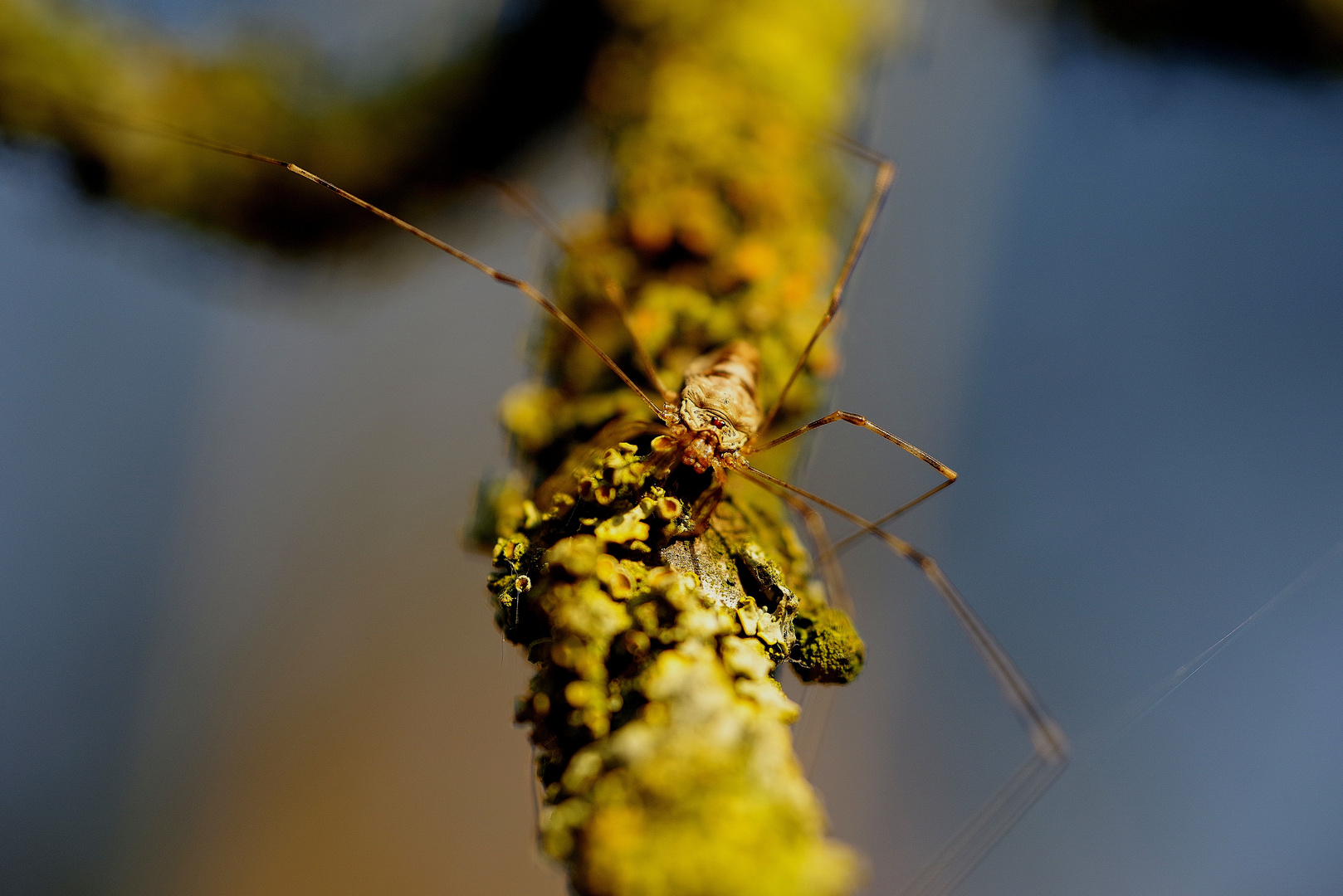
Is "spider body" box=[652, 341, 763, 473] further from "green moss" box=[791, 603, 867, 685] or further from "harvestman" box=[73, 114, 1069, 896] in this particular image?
"green moss" box=[791, 603, 867, 685]

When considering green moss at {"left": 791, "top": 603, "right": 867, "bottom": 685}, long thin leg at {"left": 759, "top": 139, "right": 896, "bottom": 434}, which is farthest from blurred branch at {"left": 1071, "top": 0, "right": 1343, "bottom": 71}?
green moss at {"left": 791, "top": 603, "right": 867, "bottom": 685}

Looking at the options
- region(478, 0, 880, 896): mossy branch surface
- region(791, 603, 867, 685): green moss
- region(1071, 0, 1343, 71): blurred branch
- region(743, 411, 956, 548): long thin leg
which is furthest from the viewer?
region(1071, 0, 1343, 71): blurred branch

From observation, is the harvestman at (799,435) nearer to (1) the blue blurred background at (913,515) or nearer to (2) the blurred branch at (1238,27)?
(1) the blue blurred background at (913,515)

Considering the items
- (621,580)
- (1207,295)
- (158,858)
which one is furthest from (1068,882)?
(158,858)

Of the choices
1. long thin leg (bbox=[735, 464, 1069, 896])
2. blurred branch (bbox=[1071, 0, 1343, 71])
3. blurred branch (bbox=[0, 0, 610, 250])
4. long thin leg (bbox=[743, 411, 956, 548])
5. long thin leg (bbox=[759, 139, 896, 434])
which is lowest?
long thin leg (bbox=[735, 464, 1069, 896])

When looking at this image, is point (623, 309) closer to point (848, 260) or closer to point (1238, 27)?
point (848, 260)

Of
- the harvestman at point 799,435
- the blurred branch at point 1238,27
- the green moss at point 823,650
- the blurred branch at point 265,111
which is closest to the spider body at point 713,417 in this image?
the harvestman at point 799,435

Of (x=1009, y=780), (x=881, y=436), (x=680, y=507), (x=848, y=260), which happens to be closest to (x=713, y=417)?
(x=680, y=507)

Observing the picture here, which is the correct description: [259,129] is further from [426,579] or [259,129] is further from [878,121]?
[878,121]
